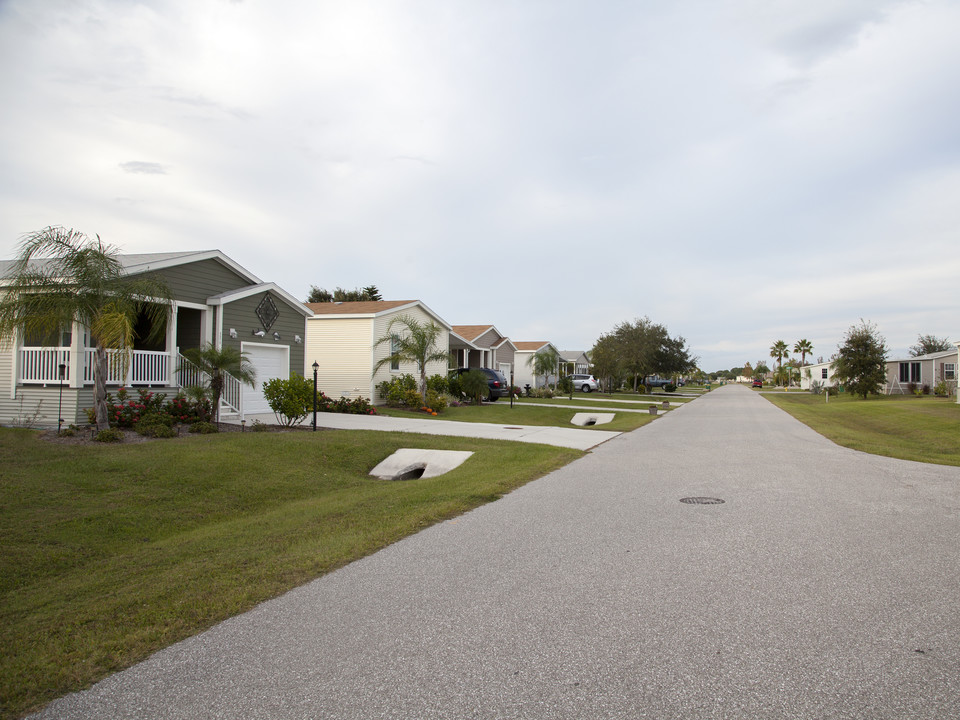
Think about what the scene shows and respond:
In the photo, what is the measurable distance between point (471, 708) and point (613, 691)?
739 millimetres

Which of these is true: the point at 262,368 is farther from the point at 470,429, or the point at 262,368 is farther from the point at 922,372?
the point at 922,372

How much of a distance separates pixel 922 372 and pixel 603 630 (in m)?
55.7

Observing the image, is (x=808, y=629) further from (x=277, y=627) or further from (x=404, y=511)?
(x=404, y=511)

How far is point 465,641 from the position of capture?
12.6 feet

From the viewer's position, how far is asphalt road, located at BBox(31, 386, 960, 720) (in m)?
3.16

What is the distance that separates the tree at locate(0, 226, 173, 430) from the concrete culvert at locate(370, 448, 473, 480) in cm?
551

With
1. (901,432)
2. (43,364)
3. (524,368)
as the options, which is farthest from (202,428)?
(524,368)

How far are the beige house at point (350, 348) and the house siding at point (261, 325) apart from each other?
323 centimetres

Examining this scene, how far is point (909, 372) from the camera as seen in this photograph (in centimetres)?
5119

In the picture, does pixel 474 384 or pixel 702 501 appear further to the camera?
pixel 474 384

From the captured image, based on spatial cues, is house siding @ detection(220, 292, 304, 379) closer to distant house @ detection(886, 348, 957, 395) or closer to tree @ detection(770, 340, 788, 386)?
distant house @ detection(886, 348, 957, 395)

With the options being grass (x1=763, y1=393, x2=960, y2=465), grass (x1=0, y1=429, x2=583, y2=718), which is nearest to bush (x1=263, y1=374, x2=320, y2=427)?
grass (x1=0, y1=429, x2=583, y2=718)

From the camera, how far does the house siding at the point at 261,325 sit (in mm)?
18500

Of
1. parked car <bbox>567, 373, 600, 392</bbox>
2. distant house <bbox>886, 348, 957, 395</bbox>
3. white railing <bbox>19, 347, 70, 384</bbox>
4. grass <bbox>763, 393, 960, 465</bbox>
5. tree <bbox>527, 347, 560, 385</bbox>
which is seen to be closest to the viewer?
white railing <bbox>19, 347, 70, 384</bbox>
